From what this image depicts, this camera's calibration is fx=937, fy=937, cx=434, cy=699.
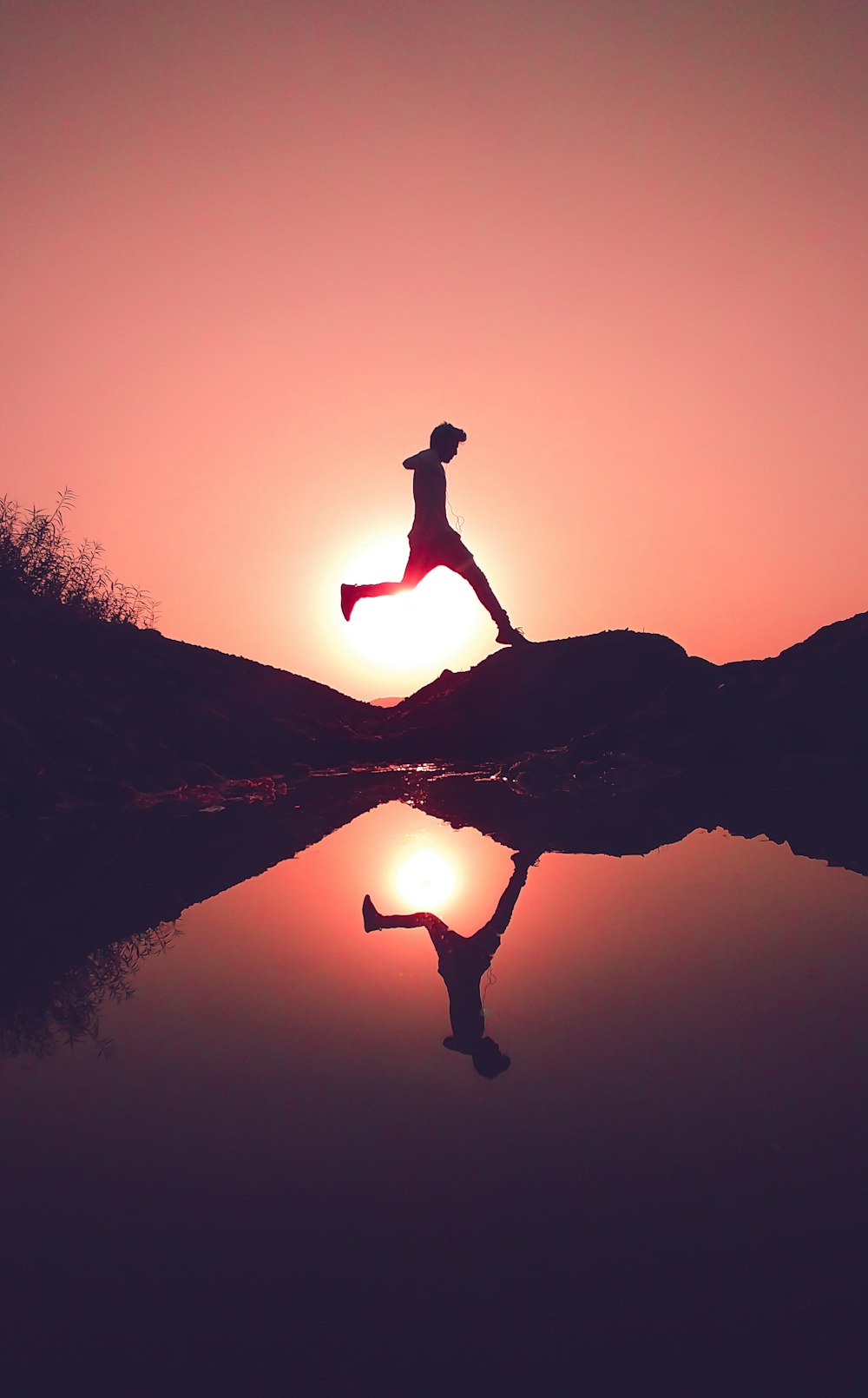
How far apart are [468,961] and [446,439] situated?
22.4ft

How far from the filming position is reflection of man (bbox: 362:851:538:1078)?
284 centimetres

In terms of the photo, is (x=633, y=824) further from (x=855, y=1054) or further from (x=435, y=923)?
(x=855, y=1054)

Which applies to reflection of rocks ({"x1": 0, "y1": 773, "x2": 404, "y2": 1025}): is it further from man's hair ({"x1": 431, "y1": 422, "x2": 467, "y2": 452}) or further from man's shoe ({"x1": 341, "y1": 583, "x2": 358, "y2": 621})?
man's hair ({"x1": 431, "y1": 422, "x2": 467, "y2": 452})

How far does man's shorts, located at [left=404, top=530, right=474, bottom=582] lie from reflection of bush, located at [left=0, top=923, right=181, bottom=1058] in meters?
6.48

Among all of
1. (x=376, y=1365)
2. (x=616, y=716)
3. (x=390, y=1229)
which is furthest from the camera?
(x=616, y=716)

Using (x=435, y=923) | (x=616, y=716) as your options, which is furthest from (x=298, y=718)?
(x=435, y=923)

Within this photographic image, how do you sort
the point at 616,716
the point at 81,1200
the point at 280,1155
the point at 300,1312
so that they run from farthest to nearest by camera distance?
the point at 616,716
the point at 280,1155
the point at 81,1200
the point at 300,1312

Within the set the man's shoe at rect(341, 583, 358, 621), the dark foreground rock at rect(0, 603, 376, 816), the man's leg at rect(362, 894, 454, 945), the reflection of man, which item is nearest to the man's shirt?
the man's shoe at rect(341, 583, 358, 621)

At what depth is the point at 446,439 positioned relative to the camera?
9.52 m

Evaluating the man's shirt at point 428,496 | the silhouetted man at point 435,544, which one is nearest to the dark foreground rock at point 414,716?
the silhouetted man at point 435,544

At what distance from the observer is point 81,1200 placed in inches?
80.8

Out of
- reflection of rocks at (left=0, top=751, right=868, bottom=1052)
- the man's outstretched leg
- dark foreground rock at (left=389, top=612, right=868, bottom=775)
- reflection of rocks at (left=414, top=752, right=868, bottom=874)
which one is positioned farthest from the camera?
dark foreground rock at (left=389, top=612, right=868, bottom=775)

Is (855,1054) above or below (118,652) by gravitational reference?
below

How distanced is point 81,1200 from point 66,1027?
4.17ft
